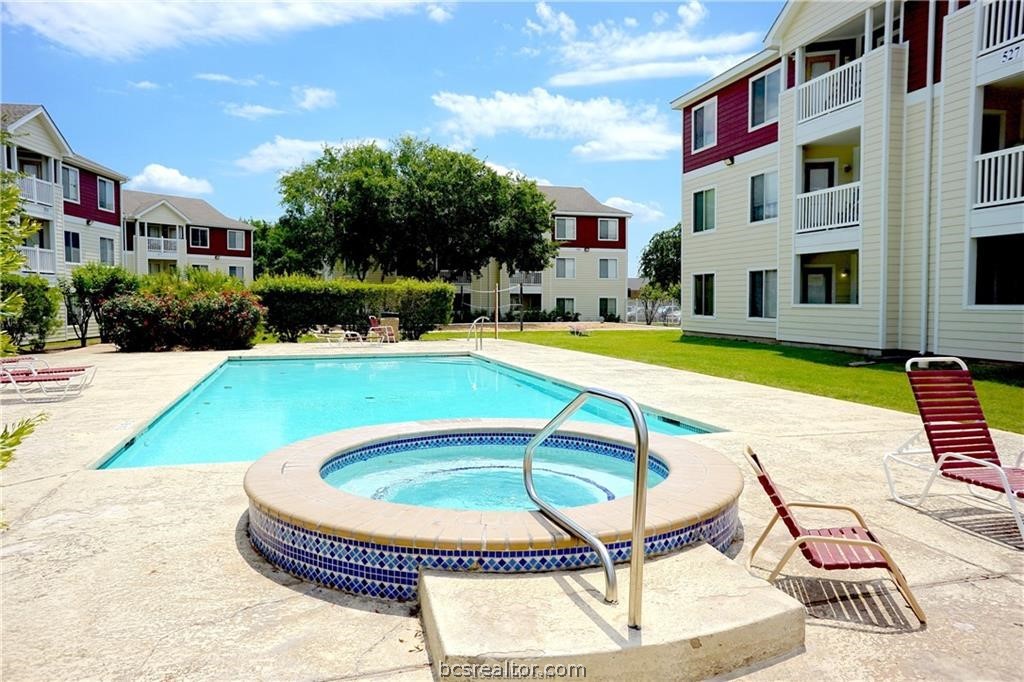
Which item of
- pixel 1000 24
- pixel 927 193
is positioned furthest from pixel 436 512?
pixel 1000 24

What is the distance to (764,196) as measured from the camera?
834 inches

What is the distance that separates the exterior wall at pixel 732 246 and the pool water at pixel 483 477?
1594cm

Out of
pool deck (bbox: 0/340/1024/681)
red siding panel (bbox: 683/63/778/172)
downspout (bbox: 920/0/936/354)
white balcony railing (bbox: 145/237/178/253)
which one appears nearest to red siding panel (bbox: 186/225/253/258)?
white balcony railing (bbox: 145/237/178/253)

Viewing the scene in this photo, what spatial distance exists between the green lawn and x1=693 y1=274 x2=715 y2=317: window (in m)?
3.17

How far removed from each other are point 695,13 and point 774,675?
13.0 m

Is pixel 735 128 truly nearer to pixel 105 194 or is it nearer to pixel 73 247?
pixel 73 247

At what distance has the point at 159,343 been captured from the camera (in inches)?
769

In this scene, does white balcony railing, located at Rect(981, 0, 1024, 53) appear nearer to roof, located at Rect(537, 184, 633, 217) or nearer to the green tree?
roof, located at Rect(537, 184, 633, 217)

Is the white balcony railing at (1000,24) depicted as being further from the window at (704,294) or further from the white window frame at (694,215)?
the window at (704,294)

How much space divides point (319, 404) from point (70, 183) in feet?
88.2

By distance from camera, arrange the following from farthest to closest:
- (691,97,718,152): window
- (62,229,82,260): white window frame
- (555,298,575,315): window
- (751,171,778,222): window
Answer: (555,298,575,315): window < (62,229,82,260): white window frame < (691,97,718,152): window < (751,171,778,222): window

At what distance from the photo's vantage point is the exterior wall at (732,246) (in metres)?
21.0

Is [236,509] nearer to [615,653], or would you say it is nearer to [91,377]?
[615,653]

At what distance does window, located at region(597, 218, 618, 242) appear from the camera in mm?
47406
